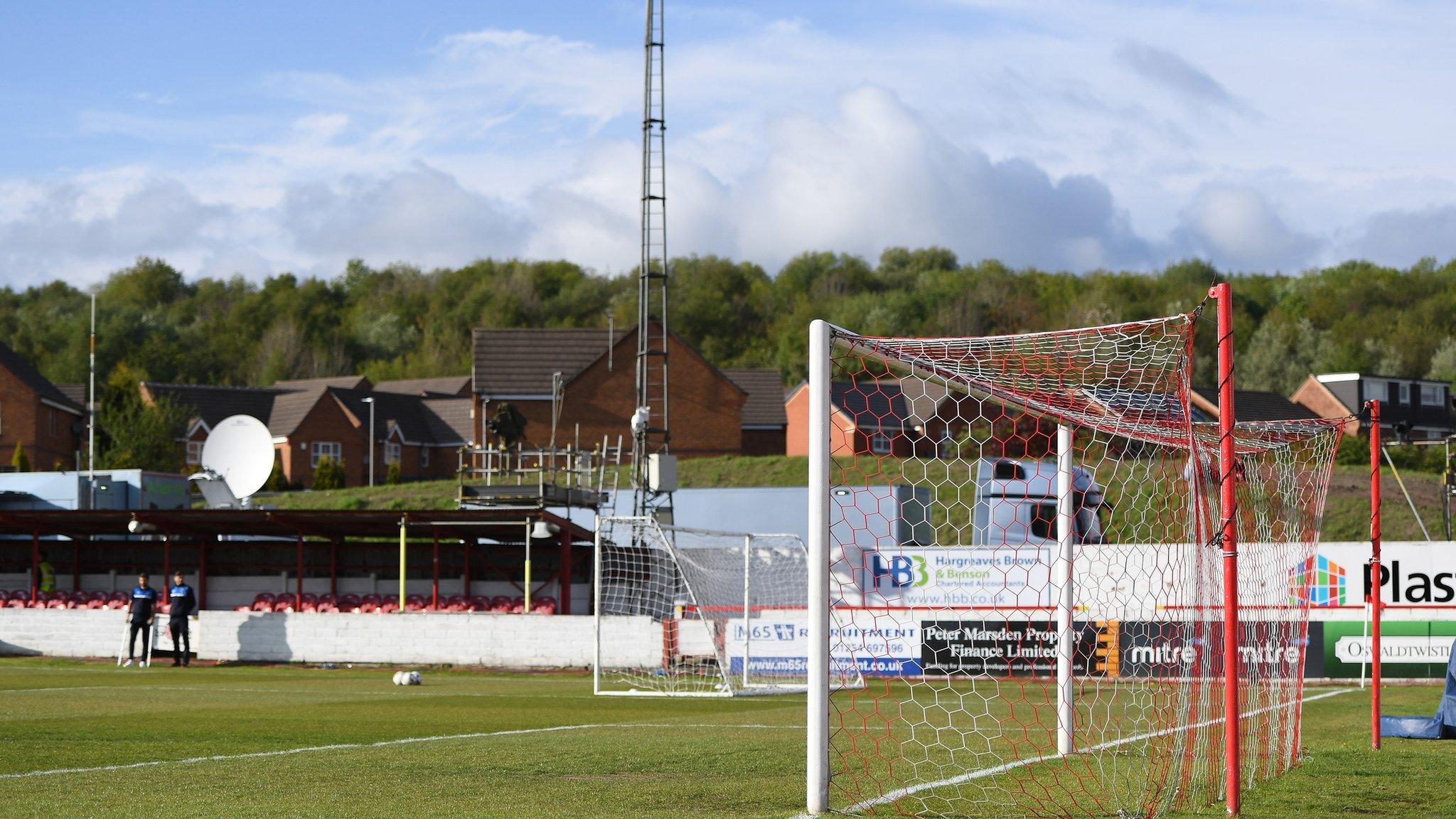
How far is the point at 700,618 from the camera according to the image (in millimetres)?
25750

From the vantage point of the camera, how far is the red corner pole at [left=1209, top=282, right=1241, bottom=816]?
7.52 meters

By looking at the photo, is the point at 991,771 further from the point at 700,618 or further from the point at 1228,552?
the point at 700,618

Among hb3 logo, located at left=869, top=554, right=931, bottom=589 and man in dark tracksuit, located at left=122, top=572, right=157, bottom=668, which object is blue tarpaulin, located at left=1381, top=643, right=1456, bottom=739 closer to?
hb3 logo, located at left=869, top=554, right=931, bottom=589

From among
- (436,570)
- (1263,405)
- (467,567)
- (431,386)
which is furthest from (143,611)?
(431,386)

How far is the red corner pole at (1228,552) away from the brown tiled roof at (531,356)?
56.6 metres

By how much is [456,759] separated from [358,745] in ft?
4.61

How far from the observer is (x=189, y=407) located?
8225cm

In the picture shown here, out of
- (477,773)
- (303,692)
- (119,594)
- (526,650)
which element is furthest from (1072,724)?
(119,594)

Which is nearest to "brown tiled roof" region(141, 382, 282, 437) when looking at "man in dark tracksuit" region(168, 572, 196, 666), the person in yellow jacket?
the person in yellow jacket

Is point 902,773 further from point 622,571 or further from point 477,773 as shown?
point 622,571

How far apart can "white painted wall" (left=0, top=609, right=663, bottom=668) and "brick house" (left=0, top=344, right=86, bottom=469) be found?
3970 centimetres

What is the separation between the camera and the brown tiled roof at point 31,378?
67625mm

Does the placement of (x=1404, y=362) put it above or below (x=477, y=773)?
above

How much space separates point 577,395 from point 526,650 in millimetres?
37594
